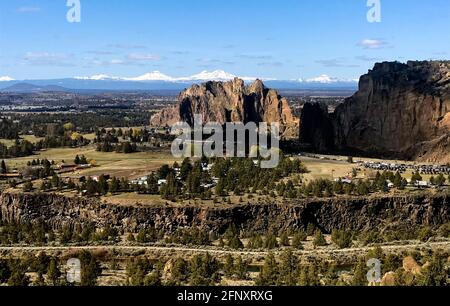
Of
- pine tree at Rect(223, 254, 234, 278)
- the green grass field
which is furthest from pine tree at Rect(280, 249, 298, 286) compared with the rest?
the green grass field

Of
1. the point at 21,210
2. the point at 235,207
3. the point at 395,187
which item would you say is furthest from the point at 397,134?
the point at 21,210

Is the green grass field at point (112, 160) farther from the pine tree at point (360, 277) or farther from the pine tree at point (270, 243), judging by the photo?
the pine tree at point (360, 277)

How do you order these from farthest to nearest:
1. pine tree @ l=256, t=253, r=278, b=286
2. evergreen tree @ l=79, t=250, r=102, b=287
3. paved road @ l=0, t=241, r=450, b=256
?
paved road @ l=0, t=241, r=450, b=256 < evergreen tree @ l=79, t=250, r=102, b=287 < pine tree @ l=256, t=253, r=278, b=286

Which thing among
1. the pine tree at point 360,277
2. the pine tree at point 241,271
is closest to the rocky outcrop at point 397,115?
the pine tree at point 360,277

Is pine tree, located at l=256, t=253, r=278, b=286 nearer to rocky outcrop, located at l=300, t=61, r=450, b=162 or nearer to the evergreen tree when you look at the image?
the evergreen tree

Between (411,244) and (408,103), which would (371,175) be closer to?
(411,244)

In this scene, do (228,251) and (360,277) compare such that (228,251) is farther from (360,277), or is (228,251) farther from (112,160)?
(112,160)
